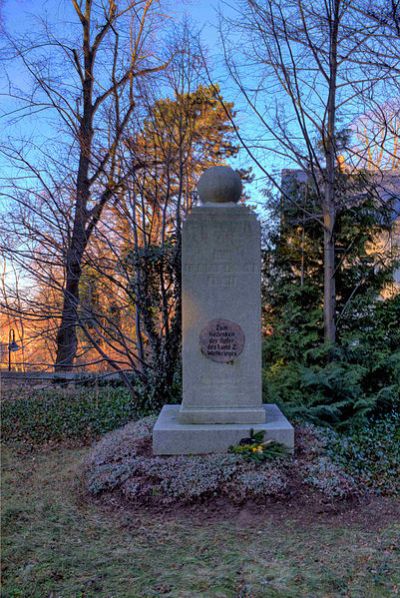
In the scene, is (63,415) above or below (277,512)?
above

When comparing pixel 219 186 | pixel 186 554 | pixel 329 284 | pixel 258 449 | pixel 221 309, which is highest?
pixel 219 186

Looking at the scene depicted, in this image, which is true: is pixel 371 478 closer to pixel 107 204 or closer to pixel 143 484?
pixel 143 484

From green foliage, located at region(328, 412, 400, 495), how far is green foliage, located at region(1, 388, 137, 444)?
11.2 feet

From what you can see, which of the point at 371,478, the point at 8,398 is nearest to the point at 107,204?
the point at 8,398

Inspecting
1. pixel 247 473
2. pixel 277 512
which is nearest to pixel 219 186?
pixel 247 473

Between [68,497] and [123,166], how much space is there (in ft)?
17.7

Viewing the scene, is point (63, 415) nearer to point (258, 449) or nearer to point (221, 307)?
point (221, 307)

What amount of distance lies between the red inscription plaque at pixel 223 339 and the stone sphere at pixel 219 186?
1454 millimetres

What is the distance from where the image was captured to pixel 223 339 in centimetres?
524

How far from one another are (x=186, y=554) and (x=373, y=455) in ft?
9.01

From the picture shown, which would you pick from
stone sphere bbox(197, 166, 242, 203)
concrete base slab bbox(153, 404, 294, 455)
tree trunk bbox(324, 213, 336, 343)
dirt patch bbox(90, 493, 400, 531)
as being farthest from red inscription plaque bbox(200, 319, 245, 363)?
tree trunk bbox(324, 213, 336, 343)

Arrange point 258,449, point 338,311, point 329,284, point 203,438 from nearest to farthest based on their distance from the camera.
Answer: point 258,449 → point 203,438 → point 329,284 → point 338,311

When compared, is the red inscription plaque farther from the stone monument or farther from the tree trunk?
the tree trunk

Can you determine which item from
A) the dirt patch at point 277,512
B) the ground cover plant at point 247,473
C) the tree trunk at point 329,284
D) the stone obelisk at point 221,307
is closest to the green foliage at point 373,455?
the ground cover plant at point 247,473
